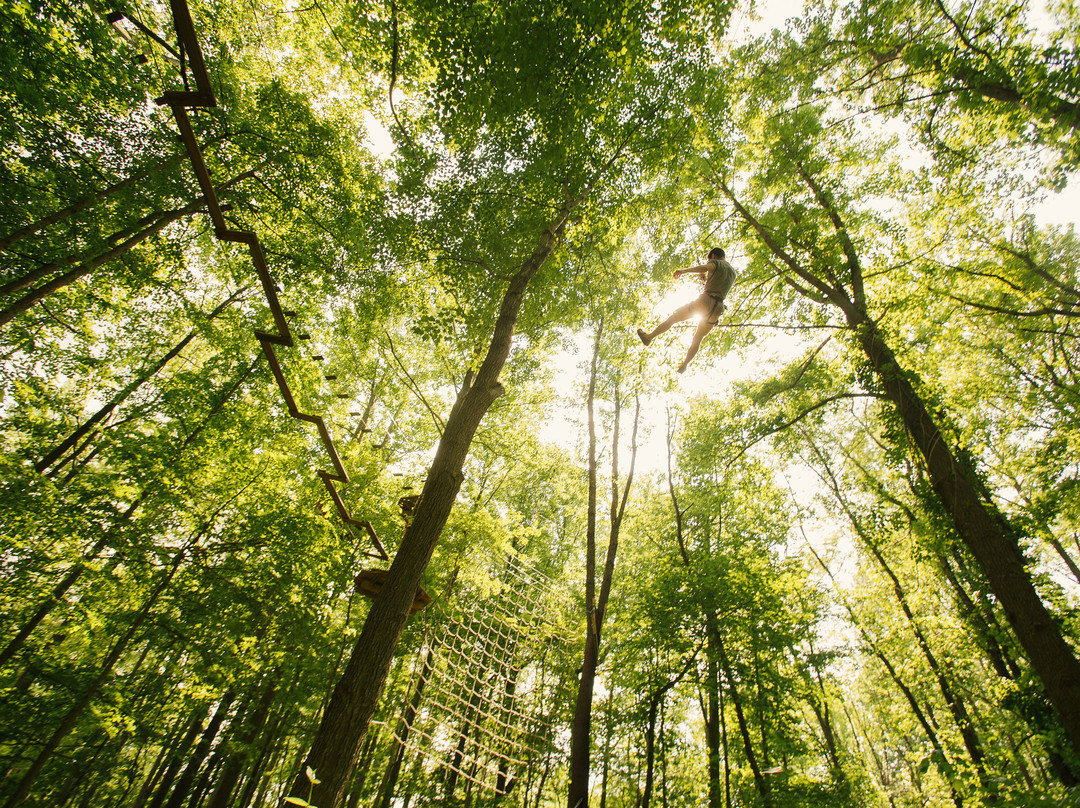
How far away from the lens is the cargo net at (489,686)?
4785 mm

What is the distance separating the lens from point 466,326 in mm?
6727

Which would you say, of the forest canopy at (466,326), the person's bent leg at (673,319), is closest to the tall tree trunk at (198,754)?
the forest canopy at (466,326)

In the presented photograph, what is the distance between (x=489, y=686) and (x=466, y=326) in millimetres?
4988

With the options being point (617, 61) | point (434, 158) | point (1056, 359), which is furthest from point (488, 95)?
point (1056, 359)

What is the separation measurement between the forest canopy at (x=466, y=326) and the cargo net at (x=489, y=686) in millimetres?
169

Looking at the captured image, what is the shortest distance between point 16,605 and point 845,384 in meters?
12.8

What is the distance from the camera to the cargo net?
479cm

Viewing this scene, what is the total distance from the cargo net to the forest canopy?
17 centimetres

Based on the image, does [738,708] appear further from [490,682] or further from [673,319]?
[673,319]

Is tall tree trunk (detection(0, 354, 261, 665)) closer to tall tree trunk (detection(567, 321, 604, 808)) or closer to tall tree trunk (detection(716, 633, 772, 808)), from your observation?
tall tree trunk (detection(567, 321, 604, 808))

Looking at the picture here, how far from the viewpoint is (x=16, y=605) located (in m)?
6.29

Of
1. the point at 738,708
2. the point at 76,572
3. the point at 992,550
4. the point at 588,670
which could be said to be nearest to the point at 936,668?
the point at 738,708

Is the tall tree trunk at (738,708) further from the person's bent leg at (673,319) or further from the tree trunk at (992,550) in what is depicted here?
the person's bent leg at (673,319)

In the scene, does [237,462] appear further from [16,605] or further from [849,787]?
[849,787]
